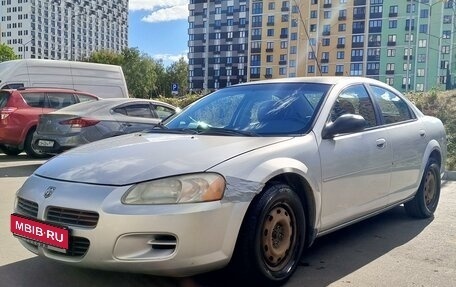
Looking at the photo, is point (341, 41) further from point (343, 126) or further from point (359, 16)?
point (343, 126)

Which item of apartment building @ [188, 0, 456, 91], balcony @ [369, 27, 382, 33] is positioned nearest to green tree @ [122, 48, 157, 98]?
apartment building @ [188, 0, 456, 91]

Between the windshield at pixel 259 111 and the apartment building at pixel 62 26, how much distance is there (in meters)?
118

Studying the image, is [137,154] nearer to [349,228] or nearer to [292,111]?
[292,111]

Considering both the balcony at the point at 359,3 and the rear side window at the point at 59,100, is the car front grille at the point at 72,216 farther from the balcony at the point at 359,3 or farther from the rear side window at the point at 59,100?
the balcony at the point at 359,3

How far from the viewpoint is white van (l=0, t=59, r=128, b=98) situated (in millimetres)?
12367

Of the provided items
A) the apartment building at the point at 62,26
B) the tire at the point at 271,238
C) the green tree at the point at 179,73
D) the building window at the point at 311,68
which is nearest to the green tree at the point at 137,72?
the green tree at the point at 179,73

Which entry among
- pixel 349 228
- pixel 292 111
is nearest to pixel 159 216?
pixel 292 111

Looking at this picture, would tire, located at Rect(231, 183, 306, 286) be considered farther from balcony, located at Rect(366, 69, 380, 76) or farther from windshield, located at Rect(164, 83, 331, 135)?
balcony, located at Rect(366, 69, 380, 76)

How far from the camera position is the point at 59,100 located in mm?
10039

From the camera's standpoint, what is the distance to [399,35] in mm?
76562

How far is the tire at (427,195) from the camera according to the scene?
16.4 ft

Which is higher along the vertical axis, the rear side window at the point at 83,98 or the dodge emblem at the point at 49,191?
the rear side window at the point at 83,98

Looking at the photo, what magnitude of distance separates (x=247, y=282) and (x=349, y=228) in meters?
2.00

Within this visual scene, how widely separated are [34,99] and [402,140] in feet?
25.7
